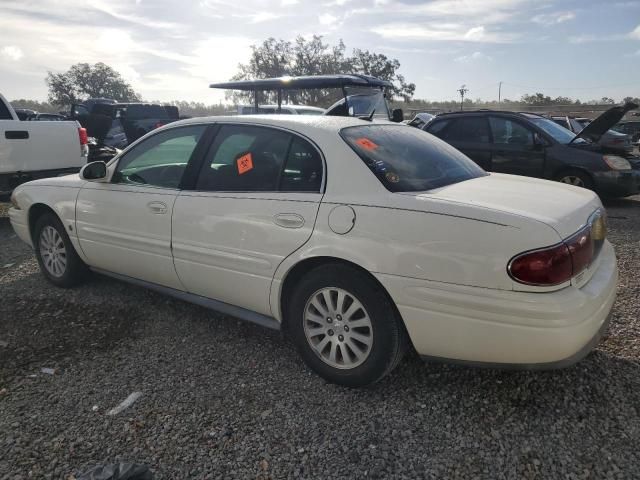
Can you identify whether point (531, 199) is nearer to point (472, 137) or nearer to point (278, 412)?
point (278, 412)

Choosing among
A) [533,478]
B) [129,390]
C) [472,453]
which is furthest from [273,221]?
[533,478]

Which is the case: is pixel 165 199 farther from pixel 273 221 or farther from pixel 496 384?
pixel 496 384

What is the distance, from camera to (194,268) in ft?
10.9

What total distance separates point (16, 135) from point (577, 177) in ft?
27.2

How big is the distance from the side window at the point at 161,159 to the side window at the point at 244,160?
25 centimetres

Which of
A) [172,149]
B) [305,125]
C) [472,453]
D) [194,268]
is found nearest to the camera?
[472,453]

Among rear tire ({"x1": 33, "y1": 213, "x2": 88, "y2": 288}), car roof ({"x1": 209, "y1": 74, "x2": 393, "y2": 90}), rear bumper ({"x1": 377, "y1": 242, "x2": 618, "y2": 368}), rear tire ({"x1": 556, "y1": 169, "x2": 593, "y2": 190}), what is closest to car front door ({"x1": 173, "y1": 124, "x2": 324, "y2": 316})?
rear bumper ({"x1": 377, "y1": 242, "x2": 618, "y2": 368})

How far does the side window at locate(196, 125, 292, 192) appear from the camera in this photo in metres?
→ 3.03

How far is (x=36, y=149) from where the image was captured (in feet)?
22.5

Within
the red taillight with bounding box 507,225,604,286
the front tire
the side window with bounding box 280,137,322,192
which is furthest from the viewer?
the side window with bounding box 280,137,322,192

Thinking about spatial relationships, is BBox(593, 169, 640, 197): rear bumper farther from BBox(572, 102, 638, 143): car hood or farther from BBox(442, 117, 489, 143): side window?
BBox(442, 117, 489, 143): side window

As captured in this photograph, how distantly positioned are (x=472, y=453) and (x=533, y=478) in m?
0.27

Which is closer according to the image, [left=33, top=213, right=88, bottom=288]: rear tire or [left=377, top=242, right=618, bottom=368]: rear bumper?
[left=377, top=242, right=618, bottom=368]: rear bumper

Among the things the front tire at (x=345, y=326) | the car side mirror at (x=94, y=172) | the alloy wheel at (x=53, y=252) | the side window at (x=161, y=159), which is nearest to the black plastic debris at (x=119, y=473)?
the front tire at (x=345, y=326)
